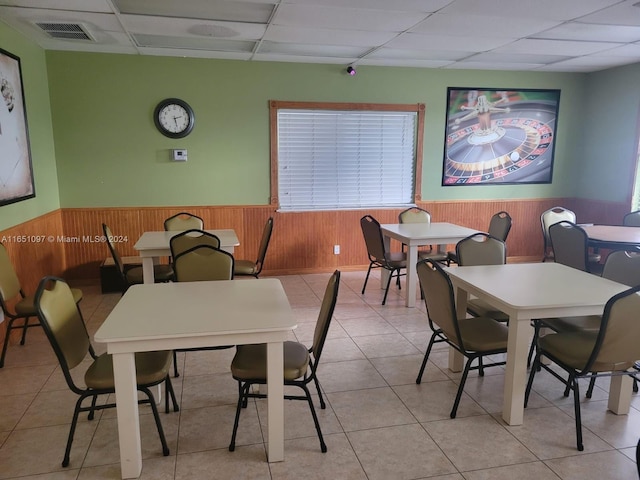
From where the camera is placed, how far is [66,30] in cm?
432

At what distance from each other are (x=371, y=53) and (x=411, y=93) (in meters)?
1.12

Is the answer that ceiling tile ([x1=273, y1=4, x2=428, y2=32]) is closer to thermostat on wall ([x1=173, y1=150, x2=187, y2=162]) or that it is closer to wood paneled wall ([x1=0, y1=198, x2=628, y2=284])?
thermostat on wall ([x1=173, y1=150, x2=187, y2=162])

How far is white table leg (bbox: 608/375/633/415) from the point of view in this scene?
2.76m

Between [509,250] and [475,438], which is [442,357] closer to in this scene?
[475,438]

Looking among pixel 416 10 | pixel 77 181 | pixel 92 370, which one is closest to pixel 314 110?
pixel 416 10

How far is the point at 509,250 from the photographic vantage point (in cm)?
686

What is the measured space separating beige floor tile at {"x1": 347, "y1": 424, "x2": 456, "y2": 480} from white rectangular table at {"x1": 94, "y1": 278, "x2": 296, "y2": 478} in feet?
1.44

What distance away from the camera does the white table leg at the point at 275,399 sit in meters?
2.24

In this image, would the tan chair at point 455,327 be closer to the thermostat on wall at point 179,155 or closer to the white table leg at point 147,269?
the white table leg at point 147,269

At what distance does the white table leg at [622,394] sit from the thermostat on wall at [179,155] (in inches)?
185

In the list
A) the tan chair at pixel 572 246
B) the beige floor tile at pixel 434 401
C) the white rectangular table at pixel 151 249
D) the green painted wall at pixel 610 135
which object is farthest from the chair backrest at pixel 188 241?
the green painted wall at pixel 610 135

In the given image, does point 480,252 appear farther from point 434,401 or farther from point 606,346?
point 606,346

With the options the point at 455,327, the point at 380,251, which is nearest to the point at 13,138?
the point at 380,251

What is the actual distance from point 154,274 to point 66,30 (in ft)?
7.66
